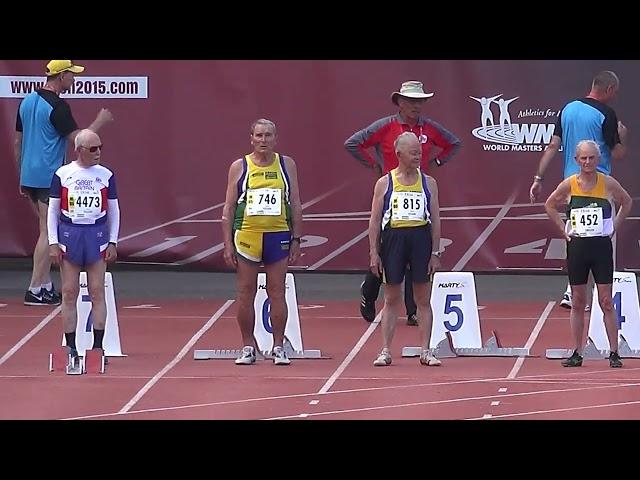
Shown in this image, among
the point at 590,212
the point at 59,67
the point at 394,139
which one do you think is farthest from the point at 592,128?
the point at 59,67

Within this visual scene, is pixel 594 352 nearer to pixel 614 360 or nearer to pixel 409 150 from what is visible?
pixel 614 360

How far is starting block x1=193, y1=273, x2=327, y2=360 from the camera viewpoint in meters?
12.1

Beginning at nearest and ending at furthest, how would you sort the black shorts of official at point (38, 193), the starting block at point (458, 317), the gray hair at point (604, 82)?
the starting block at point (458, 317) → the gray hair at point (604, 82) → the black shorts of official at point (38, 193)

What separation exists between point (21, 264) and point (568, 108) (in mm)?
5939

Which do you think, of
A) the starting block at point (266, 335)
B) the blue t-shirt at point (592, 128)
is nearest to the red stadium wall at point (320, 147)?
the blue t-shirt at point (592, 128)

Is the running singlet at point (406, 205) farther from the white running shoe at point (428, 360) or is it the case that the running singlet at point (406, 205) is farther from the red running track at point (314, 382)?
the red running track at point (314, 382)

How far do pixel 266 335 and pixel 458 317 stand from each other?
1.40 metres

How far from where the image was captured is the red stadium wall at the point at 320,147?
51.0 feet

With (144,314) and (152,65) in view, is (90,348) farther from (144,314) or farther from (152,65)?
(152,65)

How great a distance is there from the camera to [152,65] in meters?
15.8

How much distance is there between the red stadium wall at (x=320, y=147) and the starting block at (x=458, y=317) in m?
3.49

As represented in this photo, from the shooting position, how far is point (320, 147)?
15.8 metres
